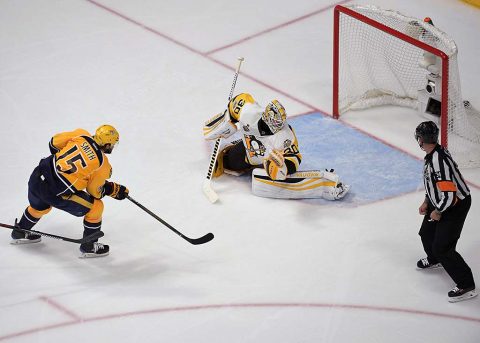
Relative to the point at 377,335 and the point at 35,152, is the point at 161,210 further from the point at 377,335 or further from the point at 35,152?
the point at 377,335

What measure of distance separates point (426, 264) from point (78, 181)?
193 centimetres

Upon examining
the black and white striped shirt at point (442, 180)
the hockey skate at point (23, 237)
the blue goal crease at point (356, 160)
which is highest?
the black and white striped shirt at point (442, 180)

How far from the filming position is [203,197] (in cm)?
633

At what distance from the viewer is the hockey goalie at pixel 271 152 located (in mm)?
6051

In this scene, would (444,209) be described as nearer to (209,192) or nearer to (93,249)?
(209,192)

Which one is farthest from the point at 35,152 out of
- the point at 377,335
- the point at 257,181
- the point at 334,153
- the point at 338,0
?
the point at 338,0

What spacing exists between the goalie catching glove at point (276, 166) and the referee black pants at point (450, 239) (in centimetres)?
94

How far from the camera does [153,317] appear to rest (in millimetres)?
Answer: 5332

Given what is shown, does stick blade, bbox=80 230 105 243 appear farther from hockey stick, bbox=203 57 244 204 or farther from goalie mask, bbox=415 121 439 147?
goalie mask, bbox=415 121 439 147

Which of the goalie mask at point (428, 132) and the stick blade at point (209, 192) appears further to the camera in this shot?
the stick blade at point (209, 192)

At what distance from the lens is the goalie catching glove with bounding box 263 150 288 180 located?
598 centimetres

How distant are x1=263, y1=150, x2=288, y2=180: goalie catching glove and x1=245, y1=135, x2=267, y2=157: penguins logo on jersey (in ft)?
0.76

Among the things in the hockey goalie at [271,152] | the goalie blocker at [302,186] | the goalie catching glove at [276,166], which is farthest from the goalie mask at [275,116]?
the goalie blocker at [302,186]

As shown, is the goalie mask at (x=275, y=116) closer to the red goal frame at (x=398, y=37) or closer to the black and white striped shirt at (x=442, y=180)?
the red goal frame at (x=398, y=37)
